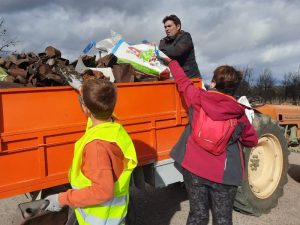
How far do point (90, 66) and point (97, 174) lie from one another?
198cm

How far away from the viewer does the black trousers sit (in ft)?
10.9

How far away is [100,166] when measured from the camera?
2.30 m

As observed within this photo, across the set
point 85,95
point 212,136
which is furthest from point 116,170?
point 212,136

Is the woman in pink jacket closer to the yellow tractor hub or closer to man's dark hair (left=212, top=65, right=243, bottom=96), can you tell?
man's dark hair (left=212, top=65, right=243, bottom=96)

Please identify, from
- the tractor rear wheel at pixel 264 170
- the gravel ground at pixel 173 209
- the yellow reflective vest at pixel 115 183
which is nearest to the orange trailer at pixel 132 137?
the tractor rear wheel at pixel 264 170

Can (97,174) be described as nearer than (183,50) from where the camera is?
Yes

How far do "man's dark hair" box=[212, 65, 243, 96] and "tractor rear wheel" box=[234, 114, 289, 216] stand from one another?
5.54ft

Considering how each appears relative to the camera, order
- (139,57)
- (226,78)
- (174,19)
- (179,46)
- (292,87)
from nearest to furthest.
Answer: (226,78) < (139,57) < (179,46) < (174,19) < (292,87)

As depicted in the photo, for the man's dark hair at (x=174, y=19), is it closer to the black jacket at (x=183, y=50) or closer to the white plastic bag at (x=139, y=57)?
the black jacket at (x=183, y=50)

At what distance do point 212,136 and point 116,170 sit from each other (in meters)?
1.10

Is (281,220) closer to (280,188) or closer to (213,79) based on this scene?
(280,188)

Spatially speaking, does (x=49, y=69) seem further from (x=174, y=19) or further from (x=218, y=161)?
(x=174, y=19)

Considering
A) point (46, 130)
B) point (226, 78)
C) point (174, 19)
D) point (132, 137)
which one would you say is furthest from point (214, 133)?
point (174, 19)

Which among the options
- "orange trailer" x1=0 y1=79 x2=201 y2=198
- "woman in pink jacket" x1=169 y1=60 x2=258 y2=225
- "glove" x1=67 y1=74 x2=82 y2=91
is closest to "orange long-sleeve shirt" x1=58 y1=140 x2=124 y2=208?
"orange trailer" x1=0 y1=79 x2=201 y2=198
